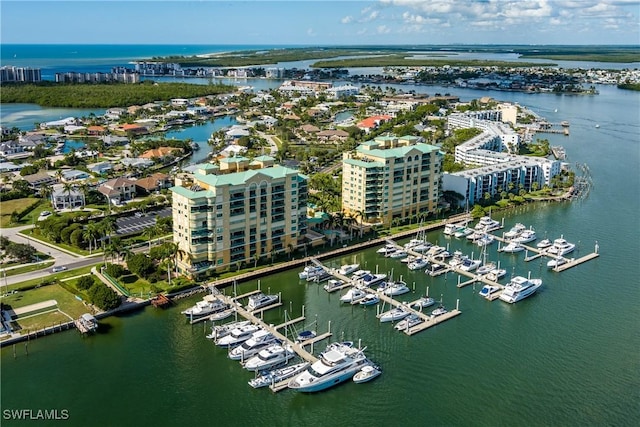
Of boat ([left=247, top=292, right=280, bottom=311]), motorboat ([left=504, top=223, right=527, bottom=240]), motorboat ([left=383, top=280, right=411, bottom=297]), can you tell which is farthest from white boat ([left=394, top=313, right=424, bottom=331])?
motorboat ([left=504, top=223, right=527, bottom=240])

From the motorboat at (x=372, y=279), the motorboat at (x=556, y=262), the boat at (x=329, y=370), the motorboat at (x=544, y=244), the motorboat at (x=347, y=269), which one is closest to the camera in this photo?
the boat at (x=329, y=370)

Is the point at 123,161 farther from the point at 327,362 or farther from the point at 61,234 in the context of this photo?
the point at 327,362

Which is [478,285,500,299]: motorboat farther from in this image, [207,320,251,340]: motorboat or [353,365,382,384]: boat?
[207,320,251,340]: motorboat

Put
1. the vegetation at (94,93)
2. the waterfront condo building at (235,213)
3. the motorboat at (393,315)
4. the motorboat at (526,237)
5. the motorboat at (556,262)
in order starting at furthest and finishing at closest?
the vegetation at (94,93), the motorboat at (526,237), the motorboat at (556,262), the waterfront condo building at (235,213), the motorboat at (393,315)

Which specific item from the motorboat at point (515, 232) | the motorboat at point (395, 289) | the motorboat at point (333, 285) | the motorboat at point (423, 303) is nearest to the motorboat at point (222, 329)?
the motorboat at point (333, 285)

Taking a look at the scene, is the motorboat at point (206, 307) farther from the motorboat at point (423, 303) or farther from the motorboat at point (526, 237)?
the motorboat at point (526, 237)

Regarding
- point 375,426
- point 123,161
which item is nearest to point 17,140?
point 123,161
